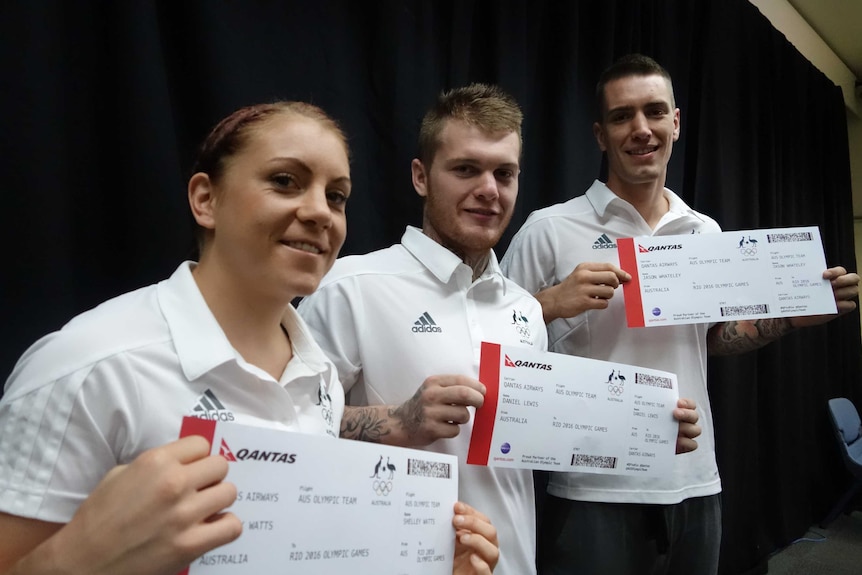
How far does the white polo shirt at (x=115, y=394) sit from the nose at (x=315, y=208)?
0.17m

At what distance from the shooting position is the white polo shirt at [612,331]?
4.30 ft

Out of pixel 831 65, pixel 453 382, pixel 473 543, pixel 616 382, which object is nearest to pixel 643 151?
pixel 616 382

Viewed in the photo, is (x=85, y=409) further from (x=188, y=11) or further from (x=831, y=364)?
(x=831, y=364)

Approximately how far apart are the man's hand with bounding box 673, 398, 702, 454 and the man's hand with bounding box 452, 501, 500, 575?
23.4 inches

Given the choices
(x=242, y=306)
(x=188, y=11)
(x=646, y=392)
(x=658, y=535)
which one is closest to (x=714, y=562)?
(x=658, y=535)

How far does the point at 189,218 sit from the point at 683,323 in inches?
46.5

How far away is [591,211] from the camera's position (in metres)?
1.52

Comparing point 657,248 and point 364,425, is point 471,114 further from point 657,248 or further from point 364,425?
point 364,425

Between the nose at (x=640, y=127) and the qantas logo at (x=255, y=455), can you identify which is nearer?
the qantas logo at (x=255, y=455)

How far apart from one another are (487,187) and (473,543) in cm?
71

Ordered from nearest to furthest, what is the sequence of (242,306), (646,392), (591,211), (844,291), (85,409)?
(85,409), (242,306), (646,392), (844,291), (591,211)

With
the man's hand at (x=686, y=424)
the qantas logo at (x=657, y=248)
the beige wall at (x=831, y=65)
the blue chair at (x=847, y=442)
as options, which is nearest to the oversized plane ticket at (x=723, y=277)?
the qantas logo at (x=657, y=248)

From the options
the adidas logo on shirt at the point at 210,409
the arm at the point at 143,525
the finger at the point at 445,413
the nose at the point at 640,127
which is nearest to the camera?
the arm at the point at 143,525

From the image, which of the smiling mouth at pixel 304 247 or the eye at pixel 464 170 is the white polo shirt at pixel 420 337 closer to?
the eye at pixel 464 170
